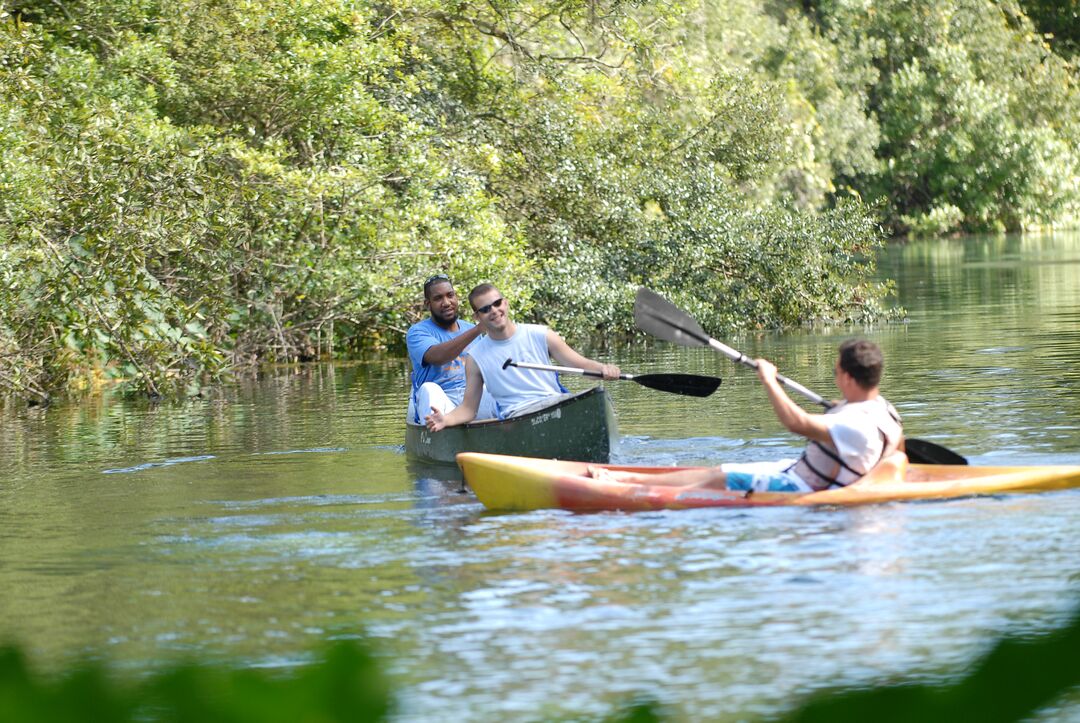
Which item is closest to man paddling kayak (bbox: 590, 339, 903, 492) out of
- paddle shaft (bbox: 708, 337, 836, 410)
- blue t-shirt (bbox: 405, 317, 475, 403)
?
paddle shaft (bbox: 708, 337, 836, 410)

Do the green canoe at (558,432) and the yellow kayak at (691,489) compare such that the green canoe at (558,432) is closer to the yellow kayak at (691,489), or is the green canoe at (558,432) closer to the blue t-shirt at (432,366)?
the blue t-shirt at (432,366)

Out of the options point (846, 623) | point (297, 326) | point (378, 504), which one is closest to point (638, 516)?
point (378, 504)

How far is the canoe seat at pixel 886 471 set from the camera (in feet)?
25.5

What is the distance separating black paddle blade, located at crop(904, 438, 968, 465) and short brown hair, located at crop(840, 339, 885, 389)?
4.20 feet

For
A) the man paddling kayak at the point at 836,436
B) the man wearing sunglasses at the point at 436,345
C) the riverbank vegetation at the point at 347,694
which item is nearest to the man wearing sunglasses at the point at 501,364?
the man wearing sunglasses at the point at 436,345

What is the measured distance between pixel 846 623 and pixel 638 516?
2584mm

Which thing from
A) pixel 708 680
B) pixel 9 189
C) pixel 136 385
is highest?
pixel 9 189

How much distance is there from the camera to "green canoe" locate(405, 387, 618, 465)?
9648mm

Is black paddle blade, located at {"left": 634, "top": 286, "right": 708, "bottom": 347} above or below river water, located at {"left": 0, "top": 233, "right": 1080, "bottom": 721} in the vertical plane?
above

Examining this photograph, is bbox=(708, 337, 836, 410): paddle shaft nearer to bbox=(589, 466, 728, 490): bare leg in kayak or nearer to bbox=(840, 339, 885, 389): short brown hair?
bbox=(589, 466, 728, 490): bare leg in kayak

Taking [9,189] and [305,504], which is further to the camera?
[9,189]

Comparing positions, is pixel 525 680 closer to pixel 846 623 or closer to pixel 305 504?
pixel 846 623

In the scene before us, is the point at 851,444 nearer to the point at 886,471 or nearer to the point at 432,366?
the point at 886,471

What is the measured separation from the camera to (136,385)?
1658cm
